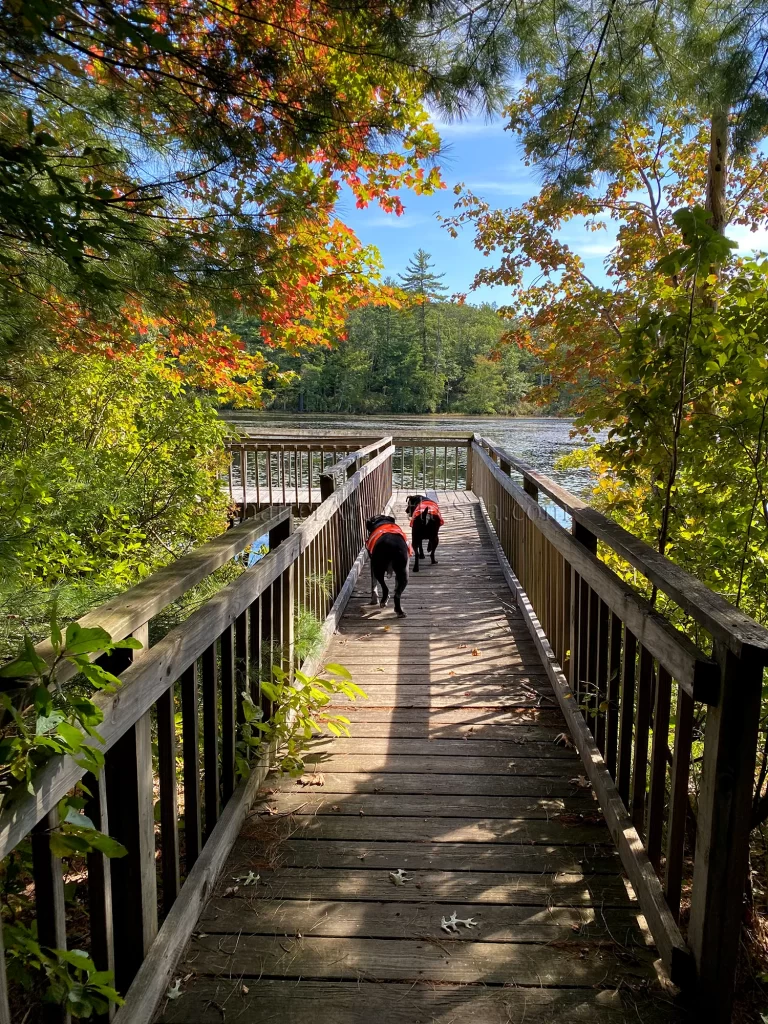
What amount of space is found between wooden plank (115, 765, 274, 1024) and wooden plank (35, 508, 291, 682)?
884 millimetres

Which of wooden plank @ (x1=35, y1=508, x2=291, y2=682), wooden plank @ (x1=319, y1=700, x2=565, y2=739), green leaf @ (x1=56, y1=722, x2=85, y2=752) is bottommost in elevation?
wooden plank @ (x1=319, y1=700, x2=565, y2=739)

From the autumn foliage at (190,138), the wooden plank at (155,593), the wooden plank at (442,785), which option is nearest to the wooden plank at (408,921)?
the wooden plank at (442,785)

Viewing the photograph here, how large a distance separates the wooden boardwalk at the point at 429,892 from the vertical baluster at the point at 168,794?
214 millimetres

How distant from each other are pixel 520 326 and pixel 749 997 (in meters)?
8.65

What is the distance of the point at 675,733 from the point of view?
5.80ft

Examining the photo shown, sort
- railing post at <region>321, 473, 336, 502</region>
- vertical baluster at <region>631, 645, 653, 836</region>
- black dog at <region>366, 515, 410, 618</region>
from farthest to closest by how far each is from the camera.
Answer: black dog at <region>366, 515, 410, 618</region> → railing post at <region>321, 473, 336, 502</region> → vertical baluster at <region>631, 645, 653, 836</region>

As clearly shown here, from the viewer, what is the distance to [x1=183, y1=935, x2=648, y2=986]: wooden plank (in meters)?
1.77

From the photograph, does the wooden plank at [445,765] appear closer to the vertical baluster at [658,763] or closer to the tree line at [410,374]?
the vertical baluster at [658,763]

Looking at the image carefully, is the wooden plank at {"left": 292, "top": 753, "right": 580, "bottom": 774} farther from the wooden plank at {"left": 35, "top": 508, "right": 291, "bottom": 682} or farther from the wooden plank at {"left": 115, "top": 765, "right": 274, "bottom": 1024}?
the wooden plank at {"left": 35, "top": 508, "right": 291, "bottom": 682}

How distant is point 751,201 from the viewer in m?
7.80

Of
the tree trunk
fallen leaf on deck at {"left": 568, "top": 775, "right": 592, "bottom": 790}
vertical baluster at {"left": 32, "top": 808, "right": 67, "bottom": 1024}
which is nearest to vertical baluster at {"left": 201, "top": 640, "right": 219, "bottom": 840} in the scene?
vertical baluster at {"left": 32, "top": 808, "right": 67, "bottom": 1024}

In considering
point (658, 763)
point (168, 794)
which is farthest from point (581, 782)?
point (168, 794)

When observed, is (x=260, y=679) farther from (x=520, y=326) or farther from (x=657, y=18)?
(x=520, y=326)

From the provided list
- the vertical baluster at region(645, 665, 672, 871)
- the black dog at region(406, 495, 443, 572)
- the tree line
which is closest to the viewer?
the vertical baluster at region(645, 665, 672, 871)
